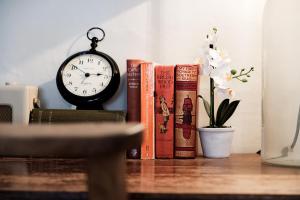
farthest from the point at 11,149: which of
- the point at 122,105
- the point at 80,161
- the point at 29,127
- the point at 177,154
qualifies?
the point at 122,105

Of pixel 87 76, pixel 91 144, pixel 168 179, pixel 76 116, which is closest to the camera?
pixel 91 144

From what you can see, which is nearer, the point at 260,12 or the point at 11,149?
the point at 11,149

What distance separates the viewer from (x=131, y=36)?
128cm

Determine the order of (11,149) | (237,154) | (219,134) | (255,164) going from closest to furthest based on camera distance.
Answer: (11,149)
(255,164)
(219,134)
(237,154)

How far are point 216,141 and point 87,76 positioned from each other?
413 mm

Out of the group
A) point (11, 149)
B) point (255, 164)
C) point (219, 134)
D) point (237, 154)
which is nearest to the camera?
point (11, 149)

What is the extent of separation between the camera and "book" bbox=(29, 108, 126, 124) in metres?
1.09

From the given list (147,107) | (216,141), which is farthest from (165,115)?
(216,141)

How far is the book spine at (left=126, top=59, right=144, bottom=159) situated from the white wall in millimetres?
138

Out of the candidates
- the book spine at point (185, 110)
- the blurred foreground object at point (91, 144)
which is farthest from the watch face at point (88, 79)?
the blurred foreground object at point (91, 144)

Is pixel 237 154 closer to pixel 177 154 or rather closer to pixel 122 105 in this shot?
pixel 177 154

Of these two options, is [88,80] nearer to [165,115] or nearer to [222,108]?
[165,115]

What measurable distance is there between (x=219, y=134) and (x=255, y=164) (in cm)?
14

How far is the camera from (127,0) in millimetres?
1279
